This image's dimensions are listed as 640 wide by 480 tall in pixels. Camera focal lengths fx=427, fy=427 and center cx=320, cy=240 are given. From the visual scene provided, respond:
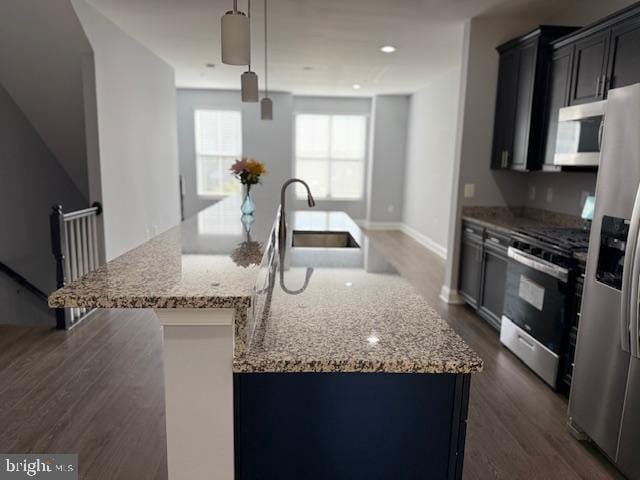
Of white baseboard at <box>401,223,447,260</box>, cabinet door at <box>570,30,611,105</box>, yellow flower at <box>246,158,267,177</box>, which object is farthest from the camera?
white baseboard at <box>401,223,447,260</box>

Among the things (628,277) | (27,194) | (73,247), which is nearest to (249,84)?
(73,247)

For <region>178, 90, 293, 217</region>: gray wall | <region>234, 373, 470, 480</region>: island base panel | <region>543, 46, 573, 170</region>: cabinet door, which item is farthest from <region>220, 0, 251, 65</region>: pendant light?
<region>178, 90, 293, 217</region>: gray wall

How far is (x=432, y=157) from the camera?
23.6 feet

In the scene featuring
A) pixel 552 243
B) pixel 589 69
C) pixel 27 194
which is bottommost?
pixel 552 243

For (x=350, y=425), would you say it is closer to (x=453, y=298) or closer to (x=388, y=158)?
(x=453, y=298)

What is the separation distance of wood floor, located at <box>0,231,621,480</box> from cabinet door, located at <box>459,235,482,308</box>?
49cm

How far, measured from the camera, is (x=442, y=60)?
5480mm

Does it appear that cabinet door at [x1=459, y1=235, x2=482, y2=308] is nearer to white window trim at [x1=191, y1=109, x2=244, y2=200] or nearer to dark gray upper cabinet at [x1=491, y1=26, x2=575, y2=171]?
dark gray upper cabinet at [x1=491, y1=26, x2=575, y2=171]

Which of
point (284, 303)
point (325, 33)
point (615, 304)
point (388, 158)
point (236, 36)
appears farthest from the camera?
point (388, 158)

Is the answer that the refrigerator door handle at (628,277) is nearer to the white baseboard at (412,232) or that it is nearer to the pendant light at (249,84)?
the pendant light at (249,84)

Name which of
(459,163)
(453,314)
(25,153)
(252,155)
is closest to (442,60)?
(459,163)

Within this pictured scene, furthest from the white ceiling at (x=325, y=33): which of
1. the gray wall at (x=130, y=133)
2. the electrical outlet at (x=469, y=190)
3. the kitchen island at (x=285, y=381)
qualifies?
the kitchen island at (x=285, y=381)

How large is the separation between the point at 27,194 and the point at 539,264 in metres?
5.16

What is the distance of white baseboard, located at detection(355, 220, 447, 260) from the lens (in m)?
6.86
